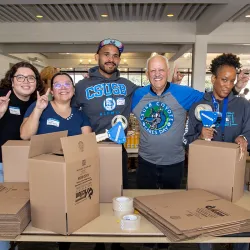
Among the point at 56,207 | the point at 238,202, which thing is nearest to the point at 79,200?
the point at 56,207

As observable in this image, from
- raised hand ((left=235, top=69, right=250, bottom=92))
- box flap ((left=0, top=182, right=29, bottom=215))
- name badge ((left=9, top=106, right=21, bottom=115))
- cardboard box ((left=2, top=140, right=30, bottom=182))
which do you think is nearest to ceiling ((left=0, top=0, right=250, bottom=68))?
raised hand ((left=235, top=69, right=250, bottom=92))

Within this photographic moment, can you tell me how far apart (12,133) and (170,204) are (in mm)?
1195

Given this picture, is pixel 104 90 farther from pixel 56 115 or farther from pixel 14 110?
pixel 14 110

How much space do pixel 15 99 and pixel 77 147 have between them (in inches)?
40.9

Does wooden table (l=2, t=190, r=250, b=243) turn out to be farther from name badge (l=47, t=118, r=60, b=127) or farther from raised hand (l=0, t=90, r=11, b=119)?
raised hand (l=0, t=90, r=11, b=119)

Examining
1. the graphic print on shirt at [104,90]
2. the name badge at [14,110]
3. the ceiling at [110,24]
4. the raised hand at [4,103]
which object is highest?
the ceiling at [110,24]

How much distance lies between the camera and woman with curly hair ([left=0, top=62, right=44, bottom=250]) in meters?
1.92

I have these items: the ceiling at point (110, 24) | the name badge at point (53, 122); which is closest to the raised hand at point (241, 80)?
the name badge at point (53, 122)

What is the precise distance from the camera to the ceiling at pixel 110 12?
5.66 meters

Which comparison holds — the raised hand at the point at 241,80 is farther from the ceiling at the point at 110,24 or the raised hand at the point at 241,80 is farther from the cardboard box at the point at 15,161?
the ceiling at the point at 110,24

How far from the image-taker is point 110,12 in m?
6.11

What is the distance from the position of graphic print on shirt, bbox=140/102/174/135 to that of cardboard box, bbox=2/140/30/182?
35.9 inches

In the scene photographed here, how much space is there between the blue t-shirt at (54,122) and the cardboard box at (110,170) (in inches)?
19.1

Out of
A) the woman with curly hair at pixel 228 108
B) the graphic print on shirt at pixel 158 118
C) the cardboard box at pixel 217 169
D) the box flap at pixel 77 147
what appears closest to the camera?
the box flap at pixel 77 147
